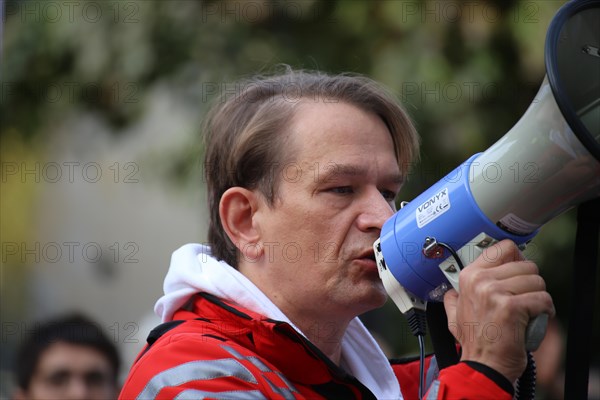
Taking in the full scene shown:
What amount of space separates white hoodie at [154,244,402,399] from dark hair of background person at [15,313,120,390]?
59.3 inches

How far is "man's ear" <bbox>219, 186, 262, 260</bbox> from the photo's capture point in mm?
2527

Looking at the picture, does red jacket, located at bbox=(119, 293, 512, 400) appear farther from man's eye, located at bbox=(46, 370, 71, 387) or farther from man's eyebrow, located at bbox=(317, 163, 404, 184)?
man's eye, located at bbox=(46, 370, 71, 387)

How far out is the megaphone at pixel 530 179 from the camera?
78.2 inches

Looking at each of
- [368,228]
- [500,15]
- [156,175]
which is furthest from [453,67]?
[368,228]

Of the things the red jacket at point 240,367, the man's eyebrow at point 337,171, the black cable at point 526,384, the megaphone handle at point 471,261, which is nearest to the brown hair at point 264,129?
the man's eyebrow at point 337,171

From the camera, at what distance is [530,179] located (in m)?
2.05

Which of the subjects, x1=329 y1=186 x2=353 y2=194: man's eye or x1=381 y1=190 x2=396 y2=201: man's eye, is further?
x1=381 y1=190 x2=396 y2=201: man's eye

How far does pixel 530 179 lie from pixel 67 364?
96.9 inches

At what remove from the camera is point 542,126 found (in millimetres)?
2029

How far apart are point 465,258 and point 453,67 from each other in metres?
2.93

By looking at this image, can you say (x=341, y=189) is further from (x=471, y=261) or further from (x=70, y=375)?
(x=70, y=375)

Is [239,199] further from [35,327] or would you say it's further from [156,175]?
[156,175]

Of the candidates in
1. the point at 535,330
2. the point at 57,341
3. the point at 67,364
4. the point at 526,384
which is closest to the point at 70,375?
the point at 67,364

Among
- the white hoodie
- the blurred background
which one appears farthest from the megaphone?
the blurred background
